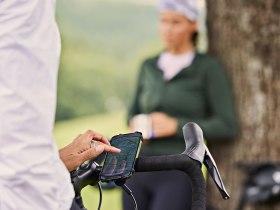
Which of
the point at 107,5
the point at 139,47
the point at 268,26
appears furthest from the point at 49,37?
the point at 107,5

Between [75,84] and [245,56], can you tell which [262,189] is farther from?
[75,84]

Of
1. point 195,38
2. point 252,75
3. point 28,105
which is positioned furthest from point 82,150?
point 252,75

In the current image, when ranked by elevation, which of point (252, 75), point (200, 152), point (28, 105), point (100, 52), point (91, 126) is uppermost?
point (28, 105)

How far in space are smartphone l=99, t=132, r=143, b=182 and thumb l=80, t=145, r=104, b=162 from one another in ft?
0.20

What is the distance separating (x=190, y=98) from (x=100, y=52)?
7.95m

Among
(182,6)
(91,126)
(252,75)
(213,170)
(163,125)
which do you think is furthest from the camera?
(91,126)

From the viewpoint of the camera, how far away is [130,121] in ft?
14.9

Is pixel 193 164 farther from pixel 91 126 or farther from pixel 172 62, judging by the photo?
pixel 91 126

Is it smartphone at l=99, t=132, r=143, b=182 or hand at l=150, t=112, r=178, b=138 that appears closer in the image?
smartphone at l=99, t=132, r=143, b=182

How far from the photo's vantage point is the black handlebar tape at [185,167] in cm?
194

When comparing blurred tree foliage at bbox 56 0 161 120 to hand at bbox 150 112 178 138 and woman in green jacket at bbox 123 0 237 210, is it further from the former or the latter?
hand at bbox 150 112 178 138

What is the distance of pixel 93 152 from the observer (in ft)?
6.46

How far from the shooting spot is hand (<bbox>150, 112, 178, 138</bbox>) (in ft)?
13.8

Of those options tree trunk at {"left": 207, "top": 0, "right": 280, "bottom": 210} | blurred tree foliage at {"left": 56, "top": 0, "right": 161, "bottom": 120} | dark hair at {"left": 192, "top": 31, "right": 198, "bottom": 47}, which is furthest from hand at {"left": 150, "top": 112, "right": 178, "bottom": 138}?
blurred tree foliage at {"left": 56, "top": 0, "right": 161, "bottom": 120}
